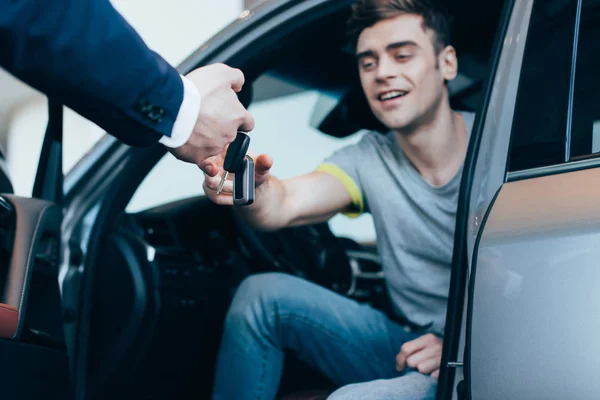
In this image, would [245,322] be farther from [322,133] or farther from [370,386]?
[322,133]

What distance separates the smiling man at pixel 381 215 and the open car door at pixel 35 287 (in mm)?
428

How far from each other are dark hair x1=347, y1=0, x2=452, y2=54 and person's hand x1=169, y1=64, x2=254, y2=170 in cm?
85

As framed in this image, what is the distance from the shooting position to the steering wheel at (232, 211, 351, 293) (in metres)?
2.21

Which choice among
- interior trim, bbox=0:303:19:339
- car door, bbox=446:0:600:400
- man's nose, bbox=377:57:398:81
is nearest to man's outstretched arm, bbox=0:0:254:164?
interior trim, bbox=0:303:19:339

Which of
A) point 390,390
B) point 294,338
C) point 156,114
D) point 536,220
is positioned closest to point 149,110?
point 156,114

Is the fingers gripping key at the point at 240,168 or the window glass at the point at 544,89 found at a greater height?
the window glass at the point at 544,89

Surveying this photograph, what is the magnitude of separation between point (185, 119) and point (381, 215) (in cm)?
100

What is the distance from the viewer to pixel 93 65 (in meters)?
0.92

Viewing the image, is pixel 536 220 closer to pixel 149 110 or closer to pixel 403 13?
pixel 149 110

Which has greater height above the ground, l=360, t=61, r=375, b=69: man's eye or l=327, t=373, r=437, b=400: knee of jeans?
l=360, t=61, r=375, b=69: man's eye

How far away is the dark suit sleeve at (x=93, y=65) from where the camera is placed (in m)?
0.87

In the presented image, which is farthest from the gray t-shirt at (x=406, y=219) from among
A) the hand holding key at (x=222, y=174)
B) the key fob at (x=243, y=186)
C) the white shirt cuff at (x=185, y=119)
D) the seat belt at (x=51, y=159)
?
the white shirt cuff at (x=185, y=119)

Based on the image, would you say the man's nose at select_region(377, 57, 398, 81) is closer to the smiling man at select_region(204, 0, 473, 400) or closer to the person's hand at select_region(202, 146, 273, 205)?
the smiling man at select_region(204, 0, 473, 400)

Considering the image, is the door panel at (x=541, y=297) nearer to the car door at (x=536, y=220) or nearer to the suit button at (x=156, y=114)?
the car door at (x=536, y=220)
